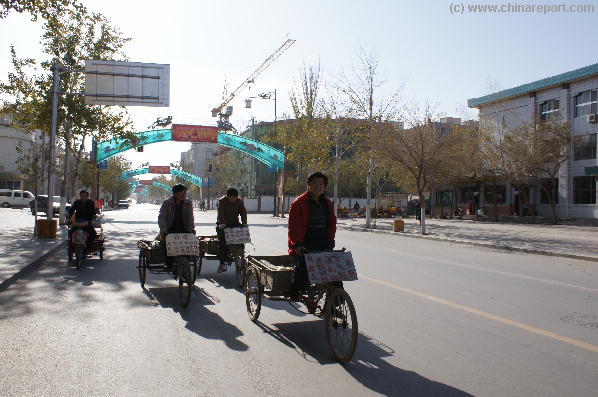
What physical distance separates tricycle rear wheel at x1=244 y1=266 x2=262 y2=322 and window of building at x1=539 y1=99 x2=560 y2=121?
1387 inches

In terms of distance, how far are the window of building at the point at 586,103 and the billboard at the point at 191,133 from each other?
1052 inches

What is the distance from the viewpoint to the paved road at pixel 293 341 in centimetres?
422

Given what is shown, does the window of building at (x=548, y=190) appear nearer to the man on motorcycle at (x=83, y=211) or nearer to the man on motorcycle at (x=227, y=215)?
the man on motorcycle at (x=227, y=215)

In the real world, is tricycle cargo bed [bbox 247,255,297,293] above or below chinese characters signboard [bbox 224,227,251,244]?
below

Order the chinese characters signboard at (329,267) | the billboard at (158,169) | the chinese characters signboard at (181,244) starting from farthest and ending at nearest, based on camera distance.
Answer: the billboard at (158,169) < the chinese characters signboard at (181,244) < the chinese characters signboard at (329,267)

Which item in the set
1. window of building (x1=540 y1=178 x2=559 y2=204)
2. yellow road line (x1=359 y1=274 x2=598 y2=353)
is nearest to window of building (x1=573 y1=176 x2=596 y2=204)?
window of building (x1=540 y1=178 x2=559 y2=204)

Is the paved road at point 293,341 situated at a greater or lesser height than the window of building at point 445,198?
lesser

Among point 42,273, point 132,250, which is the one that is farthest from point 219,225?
point 132,250

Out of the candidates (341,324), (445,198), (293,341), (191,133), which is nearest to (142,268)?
(293,341)

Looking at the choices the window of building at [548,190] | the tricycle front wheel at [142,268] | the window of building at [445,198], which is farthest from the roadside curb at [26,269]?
the window of building at [445,198]

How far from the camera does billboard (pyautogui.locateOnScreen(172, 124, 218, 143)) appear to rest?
138 feet

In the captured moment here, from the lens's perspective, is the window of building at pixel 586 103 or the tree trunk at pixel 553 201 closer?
the tree trunk at pixel 553 201

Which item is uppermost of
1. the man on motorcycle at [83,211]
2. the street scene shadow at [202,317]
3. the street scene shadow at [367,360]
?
the man on motorcycle at [83,211]

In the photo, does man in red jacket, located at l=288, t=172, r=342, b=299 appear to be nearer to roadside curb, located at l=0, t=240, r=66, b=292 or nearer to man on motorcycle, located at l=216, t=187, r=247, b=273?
man on motorcycle, located at l=216, t=187, r=247, b=273
